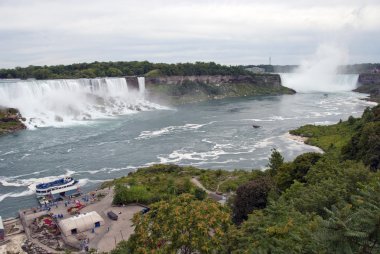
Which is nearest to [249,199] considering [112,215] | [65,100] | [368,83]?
[112,215]

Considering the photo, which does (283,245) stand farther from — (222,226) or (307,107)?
(307,107)

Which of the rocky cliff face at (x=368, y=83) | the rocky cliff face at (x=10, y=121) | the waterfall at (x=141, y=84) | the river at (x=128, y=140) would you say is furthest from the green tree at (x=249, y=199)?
the rocky cliff face at (x=368, y=83)

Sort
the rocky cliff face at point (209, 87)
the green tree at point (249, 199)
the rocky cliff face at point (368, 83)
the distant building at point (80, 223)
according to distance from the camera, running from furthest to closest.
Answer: the rocky cliff face at point (368, 83)
the rocky cliff face at point (209, 87)
the distant building at point (80, 223)
the green tree at point (249, 199)

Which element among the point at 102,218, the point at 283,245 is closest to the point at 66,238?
the point at 102,218

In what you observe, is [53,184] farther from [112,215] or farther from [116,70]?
[116,70]

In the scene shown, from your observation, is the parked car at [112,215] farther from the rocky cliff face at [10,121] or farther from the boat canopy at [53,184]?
the rocky cliff face at [10,121]
